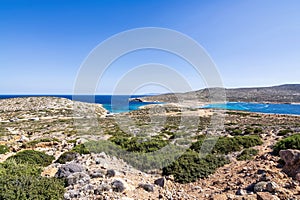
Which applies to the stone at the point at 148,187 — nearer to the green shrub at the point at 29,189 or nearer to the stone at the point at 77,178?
the stone at the point at 77,178

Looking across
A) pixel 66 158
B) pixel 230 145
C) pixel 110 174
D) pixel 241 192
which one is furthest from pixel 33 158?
pixel 230 145

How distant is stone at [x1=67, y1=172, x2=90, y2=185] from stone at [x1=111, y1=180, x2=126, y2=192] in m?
0.98

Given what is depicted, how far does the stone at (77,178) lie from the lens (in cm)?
614

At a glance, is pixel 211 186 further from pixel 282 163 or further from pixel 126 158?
pixel 126 158

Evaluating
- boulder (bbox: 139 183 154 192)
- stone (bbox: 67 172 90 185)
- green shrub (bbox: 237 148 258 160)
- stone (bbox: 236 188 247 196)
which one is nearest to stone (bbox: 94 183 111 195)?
stone (bbox: 67 172 90 185)

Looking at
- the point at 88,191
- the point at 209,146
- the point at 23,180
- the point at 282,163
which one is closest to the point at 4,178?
the point at 23,180

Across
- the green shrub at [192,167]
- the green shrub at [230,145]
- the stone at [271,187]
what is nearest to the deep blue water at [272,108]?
the green shrub at [230,145]

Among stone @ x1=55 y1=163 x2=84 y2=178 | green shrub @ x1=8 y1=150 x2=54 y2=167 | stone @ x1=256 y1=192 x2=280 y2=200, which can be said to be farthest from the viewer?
green shrub @ x1=8 y1=150 x2=54 y2=167

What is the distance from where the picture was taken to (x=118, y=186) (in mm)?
5766

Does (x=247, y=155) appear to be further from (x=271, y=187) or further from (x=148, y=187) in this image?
(x=148, y=187)

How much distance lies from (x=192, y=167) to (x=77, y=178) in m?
4.31

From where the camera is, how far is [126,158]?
33.4 feet

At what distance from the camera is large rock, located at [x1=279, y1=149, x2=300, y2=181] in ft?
21.6

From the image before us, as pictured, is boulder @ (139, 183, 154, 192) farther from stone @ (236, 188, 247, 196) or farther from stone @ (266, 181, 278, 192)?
stone @ (266, 181, 278, 192)
